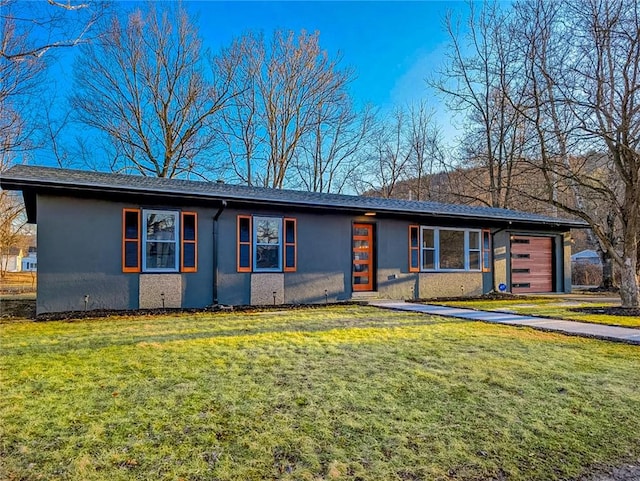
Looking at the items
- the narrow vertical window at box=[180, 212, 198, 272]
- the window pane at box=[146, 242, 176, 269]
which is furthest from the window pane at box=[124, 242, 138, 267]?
the narrow vertical window at box=[180, 212, 198, 272]

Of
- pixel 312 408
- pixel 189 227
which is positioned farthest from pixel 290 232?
pixel 312 408

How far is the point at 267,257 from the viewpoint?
9648 millimetres

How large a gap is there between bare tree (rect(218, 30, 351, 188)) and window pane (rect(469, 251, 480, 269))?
12357 millimetres

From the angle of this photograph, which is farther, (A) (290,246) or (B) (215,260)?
(A) (290,246)

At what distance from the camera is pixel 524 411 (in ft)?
9.79

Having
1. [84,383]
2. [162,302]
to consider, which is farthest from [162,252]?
[84,383]

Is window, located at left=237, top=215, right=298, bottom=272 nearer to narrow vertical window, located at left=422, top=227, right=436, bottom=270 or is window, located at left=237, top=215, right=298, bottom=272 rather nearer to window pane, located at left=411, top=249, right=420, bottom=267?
window pane, located at left=411, top=249, right=420, bottom=267

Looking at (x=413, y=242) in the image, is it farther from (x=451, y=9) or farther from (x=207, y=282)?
(x=451, y=9)

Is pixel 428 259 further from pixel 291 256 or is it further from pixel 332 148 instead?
pixel 332 148

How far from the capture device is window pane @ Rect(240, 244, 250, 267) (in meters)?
9.35

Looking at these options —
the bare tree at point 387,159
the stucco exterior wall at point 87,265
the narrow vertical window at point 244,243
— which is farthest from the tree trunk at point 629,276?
the bare tree at point 387,159

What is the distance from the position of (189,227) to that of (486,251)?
8943mm

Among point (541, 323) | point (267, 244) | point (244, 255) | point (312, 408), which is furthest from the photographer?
point (267, 244)

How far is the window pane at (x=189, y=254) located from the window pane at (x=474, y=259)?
815cm
